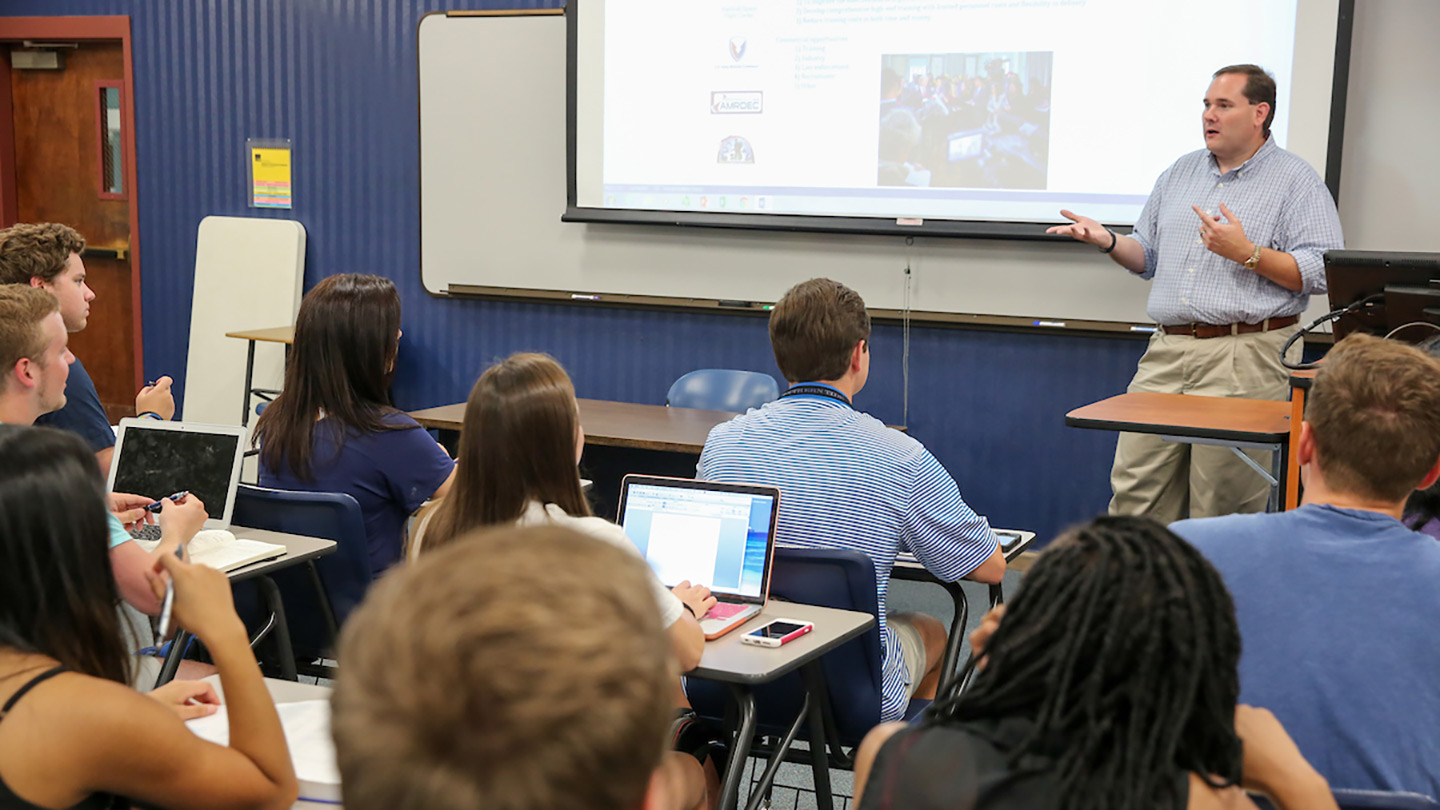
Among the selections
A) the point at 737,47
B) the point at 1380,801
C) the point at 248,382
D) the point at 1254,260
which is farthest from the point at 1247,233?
the point at 248,382

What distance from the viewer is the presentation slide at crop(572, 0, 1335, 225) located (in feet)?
13.6

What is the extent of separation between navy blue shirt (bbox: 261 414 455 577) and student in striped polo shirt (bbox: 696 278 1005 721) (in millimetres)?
720

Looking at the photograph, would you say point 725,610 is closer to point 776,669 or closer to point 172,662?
point 776,669

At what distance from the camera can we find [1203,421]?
2.81 metres

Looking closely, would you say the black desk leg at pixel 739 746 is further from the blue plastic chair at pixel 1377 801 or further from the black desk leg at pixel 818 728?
the blue plastic chair at pixel 1377 801

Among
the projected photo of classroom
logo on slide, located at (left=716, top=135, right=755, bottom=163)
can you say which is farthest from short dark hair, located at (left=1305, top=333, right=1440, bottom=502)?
logo on slide, located at (left=716, top=135, right=755, bottom=163)

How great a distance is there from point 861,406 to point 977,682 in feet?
13.0

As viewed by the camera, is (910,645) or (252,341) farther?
(252,341)

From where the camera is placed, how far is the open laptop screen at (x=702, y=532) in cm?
210

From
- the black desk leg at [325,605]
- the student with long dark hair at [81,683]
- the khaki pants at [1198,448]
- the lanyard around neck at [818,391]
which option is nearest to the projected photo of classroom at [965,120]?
the khaki pants at [1198,448]

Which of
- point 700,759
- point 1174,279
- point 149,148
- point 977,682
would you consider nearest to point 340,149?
point 149,148

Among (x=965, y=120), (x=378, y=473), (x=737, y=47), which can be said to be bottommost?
(x=378, y=473)

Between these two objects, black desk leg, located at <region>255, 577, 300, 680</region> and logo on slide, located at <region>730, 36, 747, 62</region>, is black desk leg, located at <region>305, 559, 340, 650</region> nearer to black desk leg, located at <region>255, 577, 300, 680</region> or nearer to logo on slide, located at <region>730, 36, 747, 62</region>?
black desk leg, located at <region>255, 577, 300, 680</region>

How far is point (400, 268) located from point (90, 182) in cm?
208
